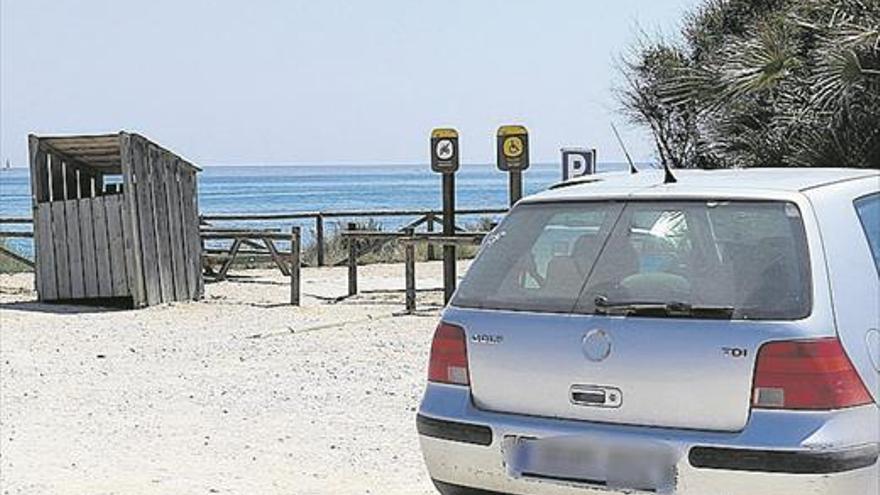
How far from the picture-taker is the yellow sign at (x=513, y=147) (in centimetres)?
1500

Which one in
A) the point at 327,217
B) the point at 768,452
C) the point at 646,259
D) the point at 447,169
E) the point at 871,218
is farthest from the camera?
the point at 327,217

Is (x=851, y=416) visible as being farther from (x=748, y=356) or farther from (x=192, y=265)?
(x=192, y=265)

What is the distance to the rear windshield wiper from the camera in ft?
14.1

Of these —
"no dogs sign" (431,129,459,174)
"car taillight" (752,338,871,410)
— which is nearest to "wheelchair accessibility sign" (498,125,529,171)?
"no dogs sign" (431,129,459,174)

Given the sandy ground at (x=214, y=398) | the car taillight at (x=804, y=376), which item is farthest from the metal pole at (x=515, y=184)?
the car taillight at (x=804, y=376)

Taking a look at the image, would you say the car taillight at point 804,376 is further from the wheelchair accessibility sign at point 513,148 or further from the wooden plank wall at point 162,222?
the wooden plank wall at point 162,222

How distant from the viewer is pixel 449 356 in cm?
484

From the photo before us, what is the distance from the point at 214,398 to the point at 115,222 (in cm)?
753

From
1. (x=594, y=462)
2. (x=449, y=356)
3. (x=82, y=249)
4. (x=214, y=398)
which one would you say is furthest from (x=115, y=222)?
(x=594, y=462)

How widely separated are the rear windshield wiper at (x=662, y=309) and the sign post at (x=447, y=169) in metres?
11.0

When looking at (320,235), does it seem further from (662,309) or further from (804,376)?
(804,376)

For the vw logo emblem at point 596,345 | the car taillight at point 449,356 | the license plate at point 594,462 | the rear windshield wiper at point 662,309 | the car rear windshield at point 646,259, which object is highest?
the car rear windshield at point 646,259

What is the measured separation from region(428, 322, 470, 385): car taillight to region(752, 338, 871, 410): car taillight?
1121 mm

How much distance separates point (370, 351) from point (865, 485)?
8068 millimetres
